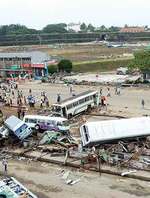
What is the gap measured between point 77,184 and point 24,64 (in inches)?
2366

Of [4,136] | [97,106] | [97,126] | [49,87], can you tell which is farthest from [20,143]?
[49,87]

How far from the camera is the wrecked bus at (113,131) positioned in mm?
32750

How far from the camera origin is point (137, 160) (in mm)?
30953

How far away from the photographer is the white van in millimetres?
38466

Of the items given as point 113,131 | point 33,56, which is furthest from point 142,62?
point 113,131

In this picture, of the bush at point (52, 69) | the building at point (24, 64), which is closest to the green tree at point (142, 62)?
the bush at point (52, 69)

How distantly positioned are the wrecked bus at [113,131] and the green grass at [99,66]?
62.7 meters

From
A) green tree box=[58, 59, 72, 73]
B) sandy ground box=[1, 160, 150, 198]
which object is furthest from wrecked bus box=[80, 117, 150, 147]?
green tree box=[58, 59, 72, 73]

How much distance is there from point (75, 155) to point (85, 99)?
1536 centimetres

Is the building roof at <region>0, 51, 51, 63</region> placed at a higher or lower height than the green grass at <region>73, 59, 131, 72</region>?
higher

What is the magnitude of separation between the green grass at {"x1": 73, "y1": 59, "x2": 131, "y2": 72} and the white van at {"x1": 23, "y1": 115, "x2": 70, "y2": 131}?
5697 centimetres

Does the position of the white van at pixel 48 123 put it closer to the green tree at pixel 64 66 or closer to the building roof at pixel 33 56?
Result: the building roof at pixel 33 56

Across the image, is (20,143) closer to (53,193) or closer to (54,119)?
(54,119)

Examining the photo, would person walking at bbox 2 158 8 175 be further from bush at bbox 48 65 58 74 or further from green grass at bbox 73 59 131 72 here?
green grass at bbox 73 59 131 72
